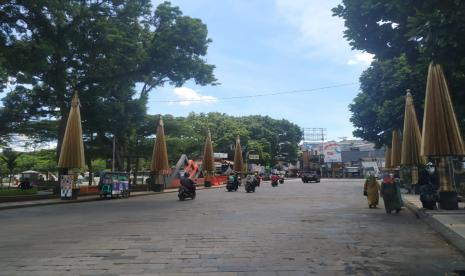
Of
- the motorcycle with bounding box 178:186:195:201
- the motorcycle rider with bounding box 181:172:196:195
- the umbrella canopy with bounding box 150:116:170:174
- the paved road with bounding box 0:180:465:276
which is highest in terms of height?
the umbrella canopy with bounding box 150:116:170:174

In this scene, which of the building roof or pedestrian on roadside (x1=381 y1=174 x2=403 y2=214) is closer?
pedestrian on roadside (x1=381 y1=174 x2=403 y2=214)

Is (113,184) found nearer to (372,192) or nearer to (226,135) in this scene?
→ (372,192)

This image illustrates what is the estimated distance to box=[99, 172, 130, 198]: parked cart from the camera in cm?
2511

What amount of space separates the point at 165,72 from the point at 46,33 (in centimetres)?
702

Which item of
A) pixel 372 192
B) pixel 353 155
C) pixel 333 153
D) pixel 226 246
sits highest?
pixel 333 153

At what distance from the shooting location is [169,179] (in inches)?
1590

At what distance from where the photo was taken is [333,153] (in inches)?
3506

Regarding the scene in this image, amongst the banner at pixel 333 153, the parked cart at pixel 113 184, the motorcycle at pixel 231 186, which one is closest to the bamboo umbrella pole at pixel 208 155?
the motorcycle at pixel 231 186

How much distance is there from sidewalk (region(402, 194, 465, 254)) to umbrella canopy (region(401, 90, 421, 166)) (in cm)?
335

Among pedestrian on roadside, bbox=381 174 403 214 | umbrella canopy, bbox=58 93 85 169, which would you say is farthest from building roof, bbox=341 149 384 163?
pedestrian on roadside, bbox=381 174 403 214

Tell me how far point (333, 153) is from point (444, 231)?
8007 cm

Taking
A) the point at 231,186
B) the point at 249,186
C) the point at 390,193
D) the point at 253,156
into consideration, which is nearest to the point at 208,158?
the point at 231,186

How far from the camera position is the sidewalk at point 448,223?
914cm

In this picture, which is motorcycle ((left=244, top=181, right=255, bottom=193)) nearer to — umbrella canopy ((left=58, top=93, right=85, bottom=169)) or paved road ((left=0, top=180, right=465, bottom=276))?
umbrella canopy ((left=58, top=93, right=85, bottom=169))
